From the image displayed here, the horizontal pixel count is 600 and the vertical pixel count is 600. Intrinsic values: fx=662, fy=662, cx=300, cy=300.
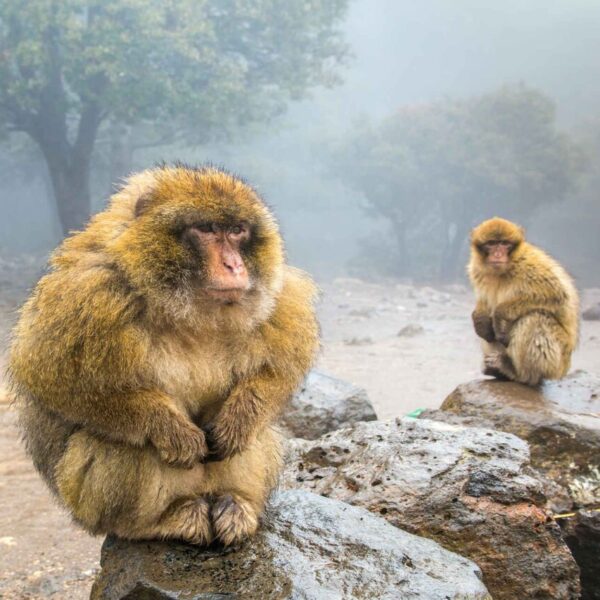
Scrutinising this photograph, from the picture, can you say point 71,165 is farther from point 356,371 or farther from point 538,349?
point 538,349

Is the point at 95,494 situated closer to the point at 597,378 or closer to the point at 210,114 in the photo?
the point at 597,378

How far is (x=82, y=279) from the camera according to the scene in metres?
2.07

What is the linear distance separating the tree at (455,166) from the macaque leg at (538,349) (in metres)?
19.4

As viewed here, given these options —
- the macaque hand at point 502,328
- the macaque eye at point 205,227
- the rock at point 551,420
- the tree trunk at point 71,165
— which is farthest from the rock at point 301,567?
the tree trunk at point 71,165

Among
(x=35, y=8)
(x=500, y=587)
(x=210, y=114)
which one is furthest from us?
(x=210, y=114)

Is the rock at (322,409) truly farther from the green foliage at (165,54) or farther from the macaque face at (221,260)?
the green foliage at (165,54)

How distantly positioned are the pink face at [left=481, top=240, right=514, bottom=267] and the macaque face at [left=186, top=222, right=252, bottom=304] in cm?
336

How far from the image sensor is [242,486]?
7.57 ft

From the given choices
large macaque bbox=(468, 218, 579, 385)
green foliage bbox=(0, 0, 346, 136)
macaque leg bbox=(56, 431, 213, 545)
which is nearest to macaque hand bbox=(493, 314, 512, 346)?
large macaque bbox=(468, 218, 579, 385)

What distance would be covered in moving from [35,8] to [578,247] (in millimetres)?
21315

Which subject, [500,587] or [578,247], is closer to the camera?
[500,587]

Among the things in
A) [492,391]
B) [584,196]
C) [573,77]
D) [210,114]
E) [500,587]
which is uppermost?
[573,77]

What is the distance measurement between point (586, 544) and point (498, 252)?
2.53m

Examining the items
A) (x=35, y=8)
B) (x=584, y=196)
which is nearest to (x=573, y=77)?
(x=584, y=196)
